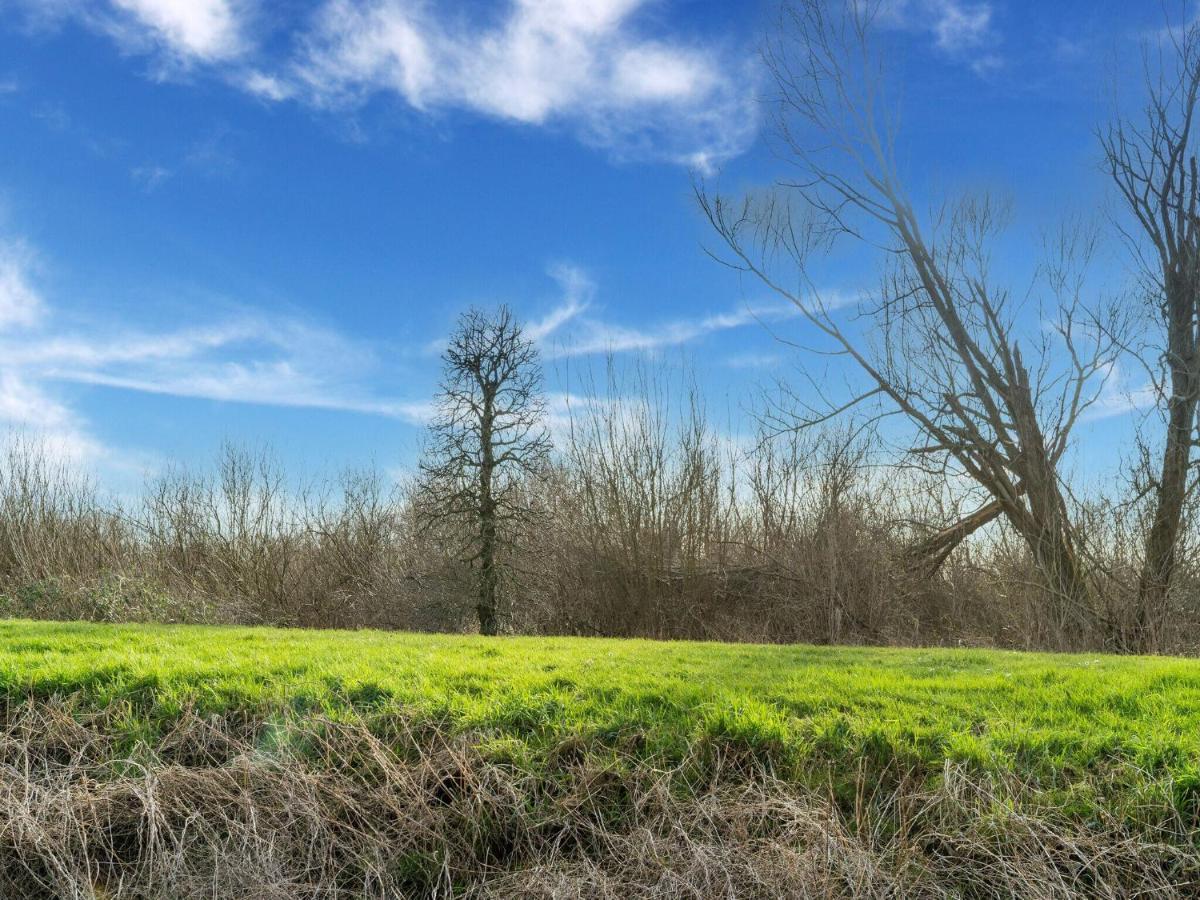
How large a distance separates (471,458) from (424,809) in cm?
1041

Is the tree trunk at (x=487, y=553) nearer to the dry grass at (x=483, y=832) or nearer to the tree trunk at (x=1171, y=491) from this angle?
the dry grass at (x=483, y=832)

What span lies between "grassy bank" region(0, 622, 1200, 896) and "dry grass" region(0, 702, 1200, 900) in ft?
0.05

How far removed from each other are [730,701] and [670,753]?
2.16 feet

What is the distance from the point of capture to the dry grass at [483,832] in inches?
170

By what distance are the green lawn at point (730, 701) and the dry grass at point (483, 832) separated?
0.18 metres

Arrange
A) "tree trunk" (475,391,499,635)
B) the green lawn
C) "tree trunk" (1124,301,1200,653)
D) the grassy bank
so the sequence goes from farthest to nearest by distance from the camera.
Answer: "tree trunk" (475,391,499,635) → "tree trunk" (1124,301,1200,653) → the green lawn → the grassy bank

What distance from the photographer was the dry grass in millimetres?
4324

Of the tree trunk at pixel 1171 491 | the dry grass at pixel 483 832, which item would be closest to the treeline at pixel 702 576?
the tree trunk at pixel 1171 491

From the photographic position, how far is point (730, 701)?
5676 mm

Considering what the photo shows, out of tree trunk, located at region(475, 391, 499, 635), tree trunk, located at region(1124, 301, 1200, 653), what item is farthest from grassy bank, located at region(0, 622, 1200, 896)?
tree trunk, located at region(475, 391, 499, 635)

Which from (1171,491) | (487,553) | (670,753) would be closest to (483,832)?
Result: (670,753)

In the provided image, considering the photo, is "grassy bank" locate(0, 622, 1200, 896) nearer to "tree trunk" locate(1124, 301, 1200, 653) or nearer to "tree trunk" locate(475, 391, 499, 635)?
"tree trunk" locate(1124, 301, 1200, 653)

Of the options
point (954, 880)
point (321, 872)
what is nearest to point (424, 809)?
point (321, 872)

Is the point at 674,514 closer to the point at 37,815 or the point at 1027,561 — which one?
the point at 1027,561
